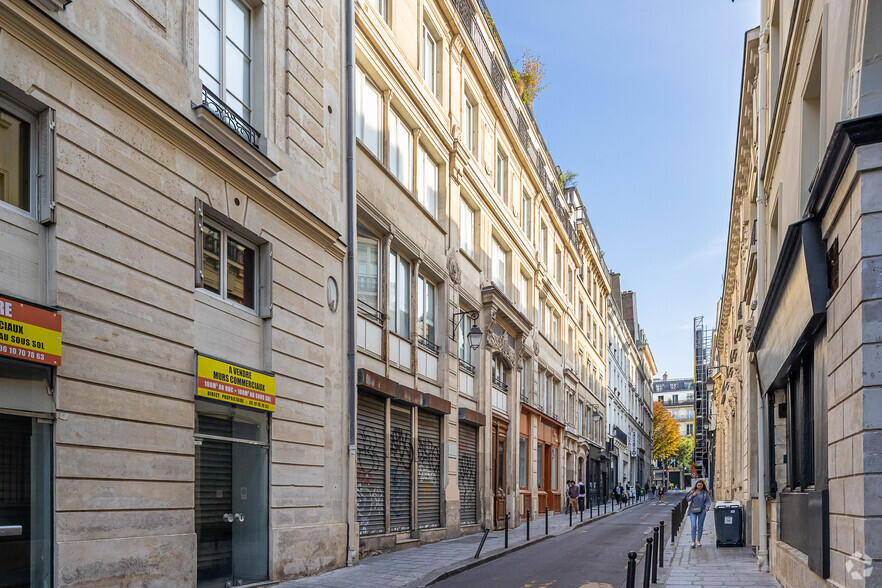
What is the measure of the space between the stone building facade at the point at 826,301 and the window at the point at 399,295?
732 cm

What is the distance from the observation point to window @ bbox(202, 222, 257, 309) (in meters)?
11.2

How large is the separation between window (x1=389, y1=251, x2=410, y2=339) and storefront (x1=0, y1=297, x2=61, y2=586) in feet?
32.8

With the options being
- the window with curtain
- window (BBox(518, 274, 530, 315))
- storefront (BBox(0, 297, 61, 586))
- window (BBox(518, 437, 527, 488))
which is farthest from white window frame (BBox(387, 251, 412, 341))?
window (BBox(518, 437, 527, 488))

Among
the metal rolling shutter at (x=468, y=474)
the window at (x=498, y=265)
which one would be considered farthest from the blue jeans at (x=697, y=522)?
the window at (x=498, y=265)

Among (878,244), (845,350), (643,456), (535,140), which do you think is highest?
(535,140)

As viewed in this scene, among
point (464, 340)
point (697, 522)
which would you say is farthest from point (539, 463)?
point (697, 522)

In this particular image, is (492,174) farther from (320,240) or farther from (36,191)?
(36,191)

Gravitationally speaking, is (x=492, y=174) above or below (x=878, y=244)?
above

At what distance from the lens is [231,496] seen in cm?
1139

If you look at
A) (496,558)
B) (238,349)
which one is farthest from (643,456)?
(238,349)

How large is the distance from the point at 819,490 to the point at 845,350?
2.10 m

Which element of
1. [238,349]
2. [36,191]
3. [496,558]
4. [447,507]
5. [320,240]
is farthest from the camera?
[447,507]

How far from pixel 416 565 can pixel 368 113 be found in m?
8.62

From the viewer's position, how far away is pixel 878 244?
249 inches
